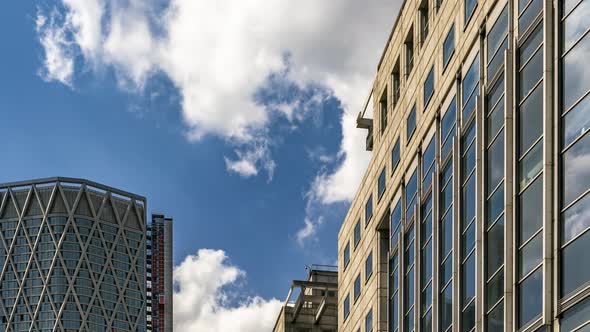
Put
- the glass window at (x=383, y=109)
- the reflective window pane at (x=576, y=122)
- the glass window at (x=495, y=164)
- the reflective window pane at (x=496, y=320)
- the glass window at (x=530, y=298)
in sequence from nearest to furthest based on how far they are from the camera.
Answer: the reflective window pane at (x=576, y=122) → the glass window at (x=530, y=298) → the reflective window pane at (x=496, y=320) → the glass window at (x=495, y=164) → the glass window at (x=383, y=109)

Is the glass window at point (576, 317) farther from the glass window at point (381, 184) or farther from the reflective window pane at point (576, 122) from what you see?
the glass window at point (381, 184)

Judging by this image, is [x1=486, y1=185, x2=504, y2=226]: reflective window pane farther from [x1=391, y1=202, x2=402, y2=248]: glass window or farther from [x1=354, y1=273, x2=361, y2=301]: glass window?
[x1=354, y1=273, x2=361, y2=301]: glass window

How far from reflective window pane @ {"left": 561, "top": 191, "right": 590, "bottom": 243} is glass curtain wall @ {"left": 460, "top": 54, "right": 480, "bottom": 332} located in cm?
994

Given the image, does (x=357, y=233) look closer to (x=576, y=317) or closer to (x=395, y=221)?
(x=395, y=221)

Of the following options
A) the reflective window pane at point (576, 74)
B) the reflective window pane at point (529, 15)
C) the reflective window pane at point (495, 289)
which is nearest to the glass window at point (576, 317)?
the reflective window pane at point (495, 289)

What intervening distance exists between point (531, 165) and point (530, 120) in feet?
5.11

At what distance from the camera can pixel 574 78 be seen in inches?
1364

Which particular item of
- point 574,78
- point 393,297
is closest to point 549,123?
point 574,78

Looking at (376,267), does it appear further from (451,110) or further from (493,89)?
(493,89)

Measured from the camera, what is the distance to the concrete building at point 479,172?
114ft

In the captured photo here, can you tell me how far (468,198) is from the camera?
4603 cm

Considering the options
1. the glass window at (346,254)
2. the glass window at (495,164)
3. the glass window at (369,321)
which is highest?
the glass window at (346,254)

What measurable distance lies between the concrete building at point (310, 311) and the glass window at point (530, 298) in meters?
51.7

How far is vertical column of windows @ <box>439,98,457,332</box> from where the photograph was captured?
160 ft
